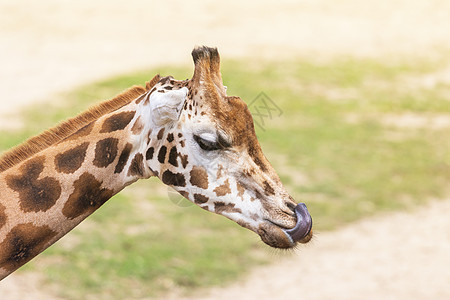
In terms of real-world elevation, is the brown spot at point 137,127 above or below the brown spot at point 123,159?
above

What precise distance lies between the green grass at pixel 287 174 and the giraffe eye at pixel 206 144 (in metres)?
5.87

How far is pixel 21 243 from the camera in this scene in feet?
17.5

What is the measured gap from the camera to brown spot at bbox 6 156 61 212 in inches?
211

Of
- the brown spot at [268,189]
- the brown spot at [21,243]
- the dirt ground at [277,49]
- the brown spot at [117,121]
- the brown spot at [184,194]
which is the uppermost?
the brown spot at [117,121]

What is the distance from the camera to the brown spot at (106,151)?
5410mm

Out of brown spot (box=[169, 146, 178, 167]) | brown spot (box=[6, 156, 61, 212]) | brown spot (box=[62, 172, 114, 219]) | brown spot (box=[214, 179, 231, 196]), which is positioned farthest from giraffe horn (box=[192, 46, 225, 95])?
brown spot (box=[6, 156, 61, 212])

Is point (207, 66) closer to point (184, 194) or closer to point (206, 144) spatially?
point (206, 144)

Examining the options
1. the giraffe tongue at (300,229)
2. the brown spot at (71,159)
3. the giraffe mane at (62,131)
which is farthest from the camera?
the giraffe mane at (62,131)

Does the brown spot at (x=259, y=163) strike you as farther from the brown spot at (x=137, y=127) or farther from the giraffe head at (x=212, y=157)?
the brown spot at (x=137, y=127)

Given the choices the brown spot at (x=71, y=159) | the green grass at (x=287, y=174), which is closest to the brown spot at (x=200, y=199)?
the brown spot at (x=71, y=159)

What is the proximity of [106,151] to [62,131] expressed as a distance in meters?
0.44

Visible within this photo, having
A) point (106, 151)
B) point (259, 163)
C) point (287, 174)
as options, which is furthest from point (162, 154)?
point (287, 174)

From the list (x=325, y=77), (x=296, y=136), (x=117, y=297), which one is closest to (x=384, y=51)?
(x=325, y=77)

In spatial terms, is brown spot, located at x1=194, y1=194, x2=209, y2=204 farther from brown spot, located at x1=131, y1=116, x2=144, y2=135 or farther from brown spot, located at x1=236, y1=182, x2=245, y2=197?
brown spot, located at x1=131, y1=116, x2=144, y2=135
